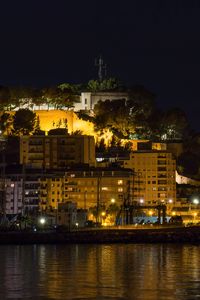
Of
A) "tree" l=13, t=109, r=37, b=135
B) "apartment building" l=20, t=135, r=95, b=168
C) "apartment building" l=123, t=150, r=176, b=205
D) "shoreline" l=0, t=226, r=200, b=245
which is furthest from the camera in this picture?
"tree" l=13, t=109, r=37, b=135

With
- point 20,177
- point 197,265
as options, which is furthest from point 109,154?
point 197,265

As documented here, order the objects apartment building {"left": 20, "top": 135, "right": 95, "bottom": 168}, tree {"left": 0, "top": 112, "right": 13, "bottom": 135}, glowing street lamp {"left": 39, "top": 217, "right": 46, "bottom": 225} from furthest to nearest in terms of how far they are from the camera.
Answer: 1. tree {"left": 0, "top": 112, "right": 13, "bottom": 135}
2. apartment building {"left": 20, "top": 135, "right": 95, "bottom": 168}
3. glowing street lamp {"left": 39, "top": 217, "right": 46, "bottom": 225}

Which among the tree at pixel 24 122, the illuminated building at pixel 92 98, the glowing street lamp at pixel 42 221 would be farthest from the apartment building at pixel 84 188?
the illuminated building at pixel 92 98

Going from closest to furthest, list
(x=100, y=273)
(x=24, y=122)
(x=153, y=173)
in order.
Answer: (x=100, y=273), (x=153, y=173), (x=24, y=122)

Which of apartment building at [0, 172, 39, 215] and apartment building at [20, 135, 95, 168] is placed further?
apartment building at [20, 135, 95, 168]

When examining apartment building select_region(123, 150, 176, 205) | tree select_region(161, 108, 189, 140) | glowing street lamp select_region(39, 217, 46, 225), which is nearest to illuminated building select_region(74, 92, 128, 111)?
tree select_region(161, 108, 189, 140)

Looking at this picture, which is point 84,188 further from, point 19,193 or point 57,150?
point 57,150

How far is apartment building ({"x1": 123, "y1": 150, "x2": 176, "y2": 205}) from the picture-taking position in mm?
79938

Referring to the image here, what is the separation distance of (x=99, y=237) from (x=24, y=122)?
71.3ft

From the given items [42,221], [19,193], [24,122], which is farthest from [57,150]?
[42,221]

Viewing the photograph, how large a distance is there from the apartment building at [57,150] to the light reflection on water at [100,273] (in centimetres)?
2363

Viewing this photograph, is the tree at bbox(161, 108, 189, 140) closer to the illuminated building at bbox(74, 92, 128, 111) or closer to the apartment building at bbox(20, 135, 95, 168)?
the illuminated building at bbox(74, 92, 128, 111)

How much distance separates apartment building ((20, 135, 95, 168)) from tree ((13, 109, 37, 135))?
1360mm

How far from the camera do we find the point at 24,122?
83.3m
